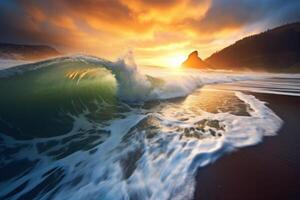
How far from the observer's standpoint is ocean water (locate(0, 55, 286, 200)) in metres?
2.42

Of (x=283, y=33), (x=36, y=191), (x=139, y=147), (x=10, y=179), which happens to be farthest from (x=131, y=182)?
Result: (x=283, y=33)

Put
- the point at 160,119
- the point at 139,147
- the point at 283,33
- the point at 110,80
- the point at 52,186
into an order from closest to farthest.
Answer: the point at 52,186, the point at 139,147, the point at 160,119, the point at 110,80, the point at 283,33

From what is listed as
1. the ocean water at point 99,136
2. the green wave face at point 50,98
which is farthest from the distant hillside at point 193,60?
the ocean water at point 99,136

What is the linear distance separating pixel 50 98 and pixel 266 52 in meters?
109

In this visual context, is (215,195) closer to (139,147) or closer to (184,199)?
(184,199)

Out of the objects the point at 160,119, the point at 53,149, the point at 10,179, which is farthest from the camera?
the point at 160,119

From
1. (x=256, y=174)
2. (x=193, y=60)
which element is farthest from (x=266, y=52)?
(x=256, y=174)

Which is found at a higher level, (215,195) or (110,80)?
(110,80)

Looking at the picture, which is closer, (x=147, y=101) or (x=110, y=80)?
(x=147, y=101)

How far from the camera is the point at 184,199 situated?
197cm

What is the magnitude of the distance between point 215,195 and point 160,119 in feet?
9.76

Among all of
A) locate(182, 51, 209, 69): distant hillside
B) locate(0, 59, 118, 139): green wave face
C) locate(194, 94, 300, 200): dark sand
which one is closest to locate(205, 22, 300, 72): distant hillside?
locate(182, 51, 209, 69): distant hillside

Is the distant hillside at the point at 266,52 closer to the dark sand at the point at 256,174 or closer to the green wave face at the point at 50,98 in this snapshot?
the green wave face at the point at 50,98

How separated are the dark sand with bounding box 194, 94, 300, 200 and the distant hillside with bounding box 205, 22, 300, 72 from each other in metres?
84.6
